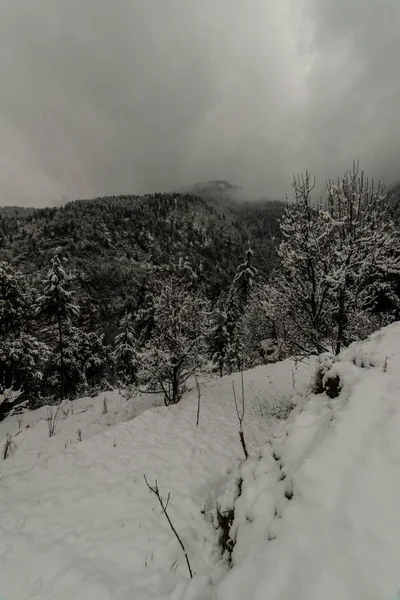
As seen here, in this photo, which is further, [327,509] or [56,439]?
[56,439]

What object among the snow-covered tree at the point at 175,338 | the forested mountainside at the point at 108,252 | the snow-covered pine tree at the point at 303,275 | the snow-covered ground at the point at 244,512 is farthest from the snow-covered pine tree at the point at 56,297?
the forested mountainside at the point at 108,252

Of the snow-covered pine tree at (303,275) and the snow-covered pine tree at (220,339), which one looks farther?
the snow-covered pine tree at (220,339)

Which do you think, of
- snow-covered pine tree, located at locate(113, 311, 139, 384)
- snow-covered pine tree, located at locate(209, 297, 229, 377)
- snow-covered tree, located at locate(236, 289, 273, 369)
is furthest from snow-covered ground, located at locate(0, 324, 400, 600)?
snow-covered tree, located at locate(236, 289, 273, 369)

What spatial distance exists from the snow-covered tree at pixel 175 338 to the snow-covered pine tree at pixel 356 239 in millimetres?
6855

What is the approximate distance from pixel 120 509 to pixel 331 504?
4.23 meters

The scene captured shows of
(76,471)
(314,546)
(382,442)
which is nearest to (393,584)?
(314,546)

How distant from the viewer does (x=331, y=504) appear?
296cm

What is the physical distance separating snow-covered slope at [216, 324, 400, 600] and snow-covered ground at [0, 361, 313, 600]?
0.99 m

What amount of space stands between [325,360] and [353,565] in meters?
3.42

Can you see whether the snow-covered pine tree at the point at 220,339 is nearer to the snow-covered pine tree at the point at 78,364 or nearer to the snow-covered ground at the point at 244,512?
the snow-covered pine tree at the point at 78,364

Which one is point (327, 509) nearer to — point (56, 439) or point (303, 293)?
point (303, 293)

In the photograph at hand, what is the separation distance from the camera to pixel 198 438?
873 cm

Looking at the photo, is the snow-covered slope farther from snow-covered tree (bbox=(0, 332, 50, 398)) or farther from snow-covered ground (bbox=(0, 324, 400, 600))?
snow-covered tree (bbox=(0, 332, 50, 398))

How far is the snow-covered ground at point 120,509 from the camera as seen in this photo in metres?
3.92
